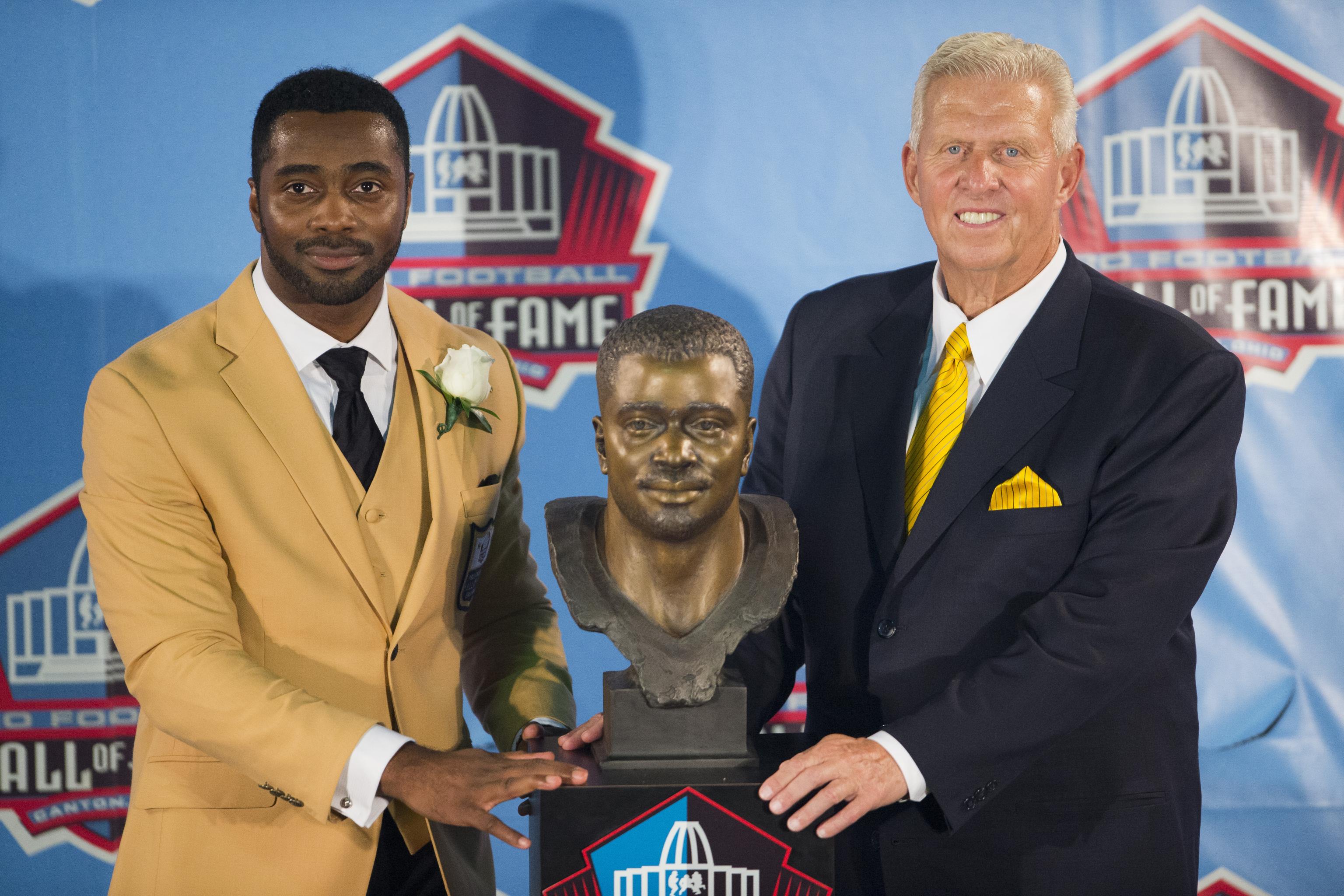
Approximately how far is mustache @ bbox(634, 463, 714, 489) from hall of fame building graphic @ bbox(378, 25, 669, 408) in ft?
6.12

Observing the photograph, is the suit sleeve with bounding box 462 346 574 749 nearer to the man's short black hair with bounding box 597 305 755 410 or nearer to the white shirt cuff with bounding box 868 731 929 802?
the man's short black hair with bounding box 597 305 755 410

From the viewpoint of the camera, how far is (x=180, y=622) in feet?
6.72

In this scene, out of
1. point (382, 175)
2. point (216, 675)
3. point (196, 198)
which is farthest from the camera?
point (196, 198)

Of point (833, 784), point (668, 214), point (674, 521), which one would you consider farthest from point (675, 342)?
point (668, 214)

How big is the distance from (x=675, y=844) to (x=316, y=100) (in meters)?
1.39

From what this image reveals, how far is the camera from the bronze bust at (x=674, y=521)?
6.22ft

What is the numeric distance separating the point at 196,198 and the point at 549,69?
1.13m

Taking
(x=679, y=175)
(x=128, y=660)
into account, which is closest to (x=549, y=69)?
(x=679, y=175)

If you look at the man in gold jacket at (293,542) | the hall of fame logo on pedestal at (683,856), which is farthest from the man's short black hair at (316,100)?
the hall of fame logo on pedestal at (683,856)

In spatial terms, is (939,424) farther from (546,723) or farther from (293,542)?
(293,542)

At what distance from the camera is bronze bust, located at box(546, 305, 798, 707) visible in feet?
6.22

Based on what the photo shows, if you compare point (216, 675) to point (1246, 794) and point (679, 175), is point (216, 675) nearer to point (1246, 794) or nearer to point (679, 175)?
point (679, 175)

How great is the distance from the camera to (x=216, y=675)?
2.00 meters

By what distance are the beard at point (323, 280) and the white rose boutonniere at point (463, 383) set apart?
7.8 inches
